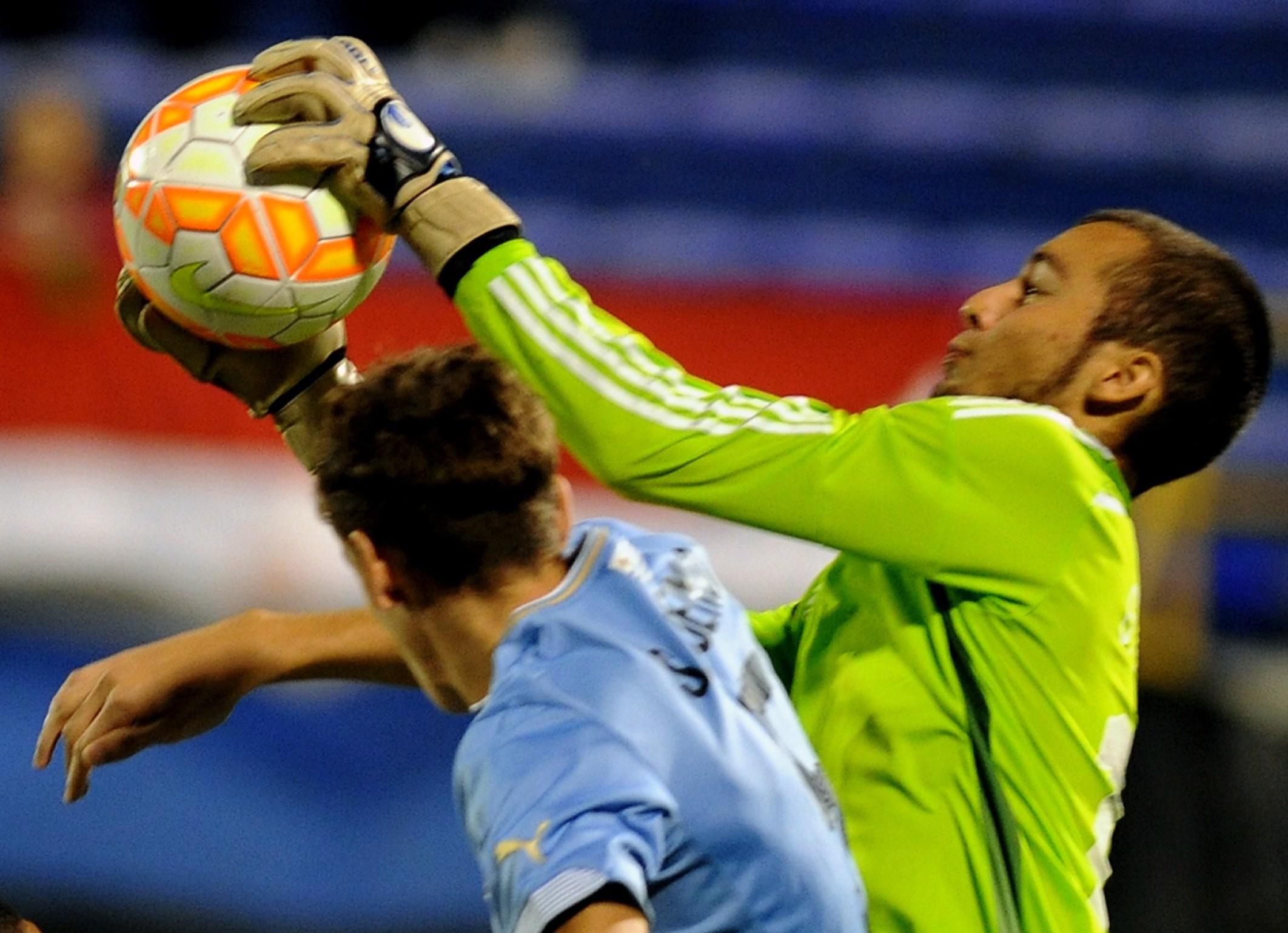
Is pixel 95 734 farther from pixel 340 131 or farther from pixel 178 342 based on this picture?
pixel 340 131

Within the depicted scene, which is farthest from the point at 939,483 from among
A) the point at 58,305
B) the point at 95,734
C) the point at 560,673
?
the point at 58,305

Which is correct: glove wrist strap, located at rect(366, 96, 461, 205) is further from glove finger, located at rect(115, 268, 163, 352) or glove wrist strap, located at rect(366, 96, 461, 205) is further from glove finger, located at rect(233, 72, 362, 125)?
glove finger, located at rect(115, 268, 163, 352)

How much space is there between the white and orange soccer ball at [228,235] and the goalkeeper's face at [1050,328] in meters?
0.81

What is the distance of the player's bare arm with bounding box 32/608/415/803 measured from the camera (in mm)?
2363

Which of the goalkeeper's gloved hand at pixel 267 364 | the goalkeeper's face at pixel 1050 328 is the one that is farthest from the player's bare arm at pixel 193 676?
the goalkeeper's face at pixel 1050 328

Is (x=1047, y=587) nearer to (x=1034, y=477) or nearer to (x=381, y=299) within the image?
(x=1034, y=477)

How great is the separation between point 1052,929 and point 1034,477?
0.56 metres

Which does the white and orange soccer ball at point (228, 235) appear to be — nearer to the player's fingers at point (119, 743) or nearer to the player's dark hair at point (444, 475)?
the player's dark hair at point (444, 475)

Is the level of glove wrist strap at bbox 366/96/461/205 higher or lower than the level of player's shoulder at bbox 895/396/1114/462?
higher

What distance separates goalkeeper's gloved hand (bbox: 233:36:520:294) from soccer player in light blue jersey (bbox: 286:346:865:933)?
0.21m

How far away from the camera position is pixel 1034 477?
7.13ft

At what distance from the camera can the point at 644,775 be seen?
1778 mm

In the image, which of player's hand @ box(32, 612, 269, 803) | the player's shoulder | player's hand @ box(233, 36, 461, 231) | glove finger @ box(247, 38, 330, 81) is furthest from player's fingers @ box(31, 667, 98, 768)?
the player's shoulder

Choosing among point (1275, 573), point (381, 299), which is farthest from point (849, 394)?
point (1275, 573)
